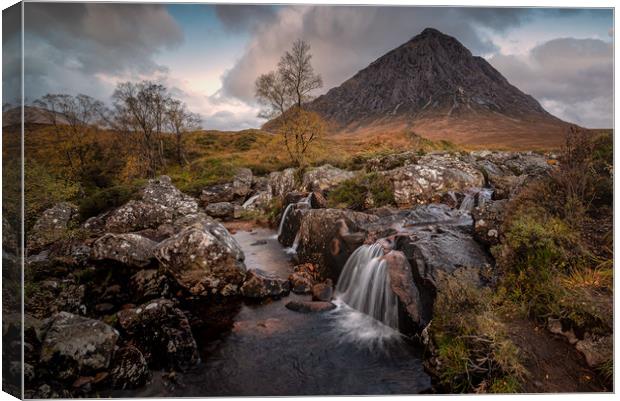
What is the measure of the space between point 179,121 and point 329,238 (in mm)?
7311

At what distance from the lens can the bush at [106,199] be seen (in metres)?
7.09

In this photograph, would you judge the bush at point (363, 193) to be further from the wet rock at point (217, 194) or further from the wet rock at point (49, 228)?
the wet rock at point (49, 228)

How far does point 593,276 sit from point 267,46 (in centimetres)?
593

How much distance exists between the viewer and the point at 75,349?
3.88m

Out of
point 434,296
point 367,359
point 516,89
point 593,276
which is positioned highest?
point 516,89

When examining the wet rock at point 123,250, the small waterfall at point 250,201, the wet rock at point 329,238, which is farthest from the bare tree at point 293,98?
the wet rock at point 123,250

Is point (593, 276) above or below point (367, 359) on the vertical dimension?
above

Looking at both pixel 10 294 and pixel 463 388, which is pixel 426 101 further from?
pixel 10 294

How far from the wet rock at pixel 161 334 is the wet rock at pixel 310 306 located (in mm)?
1776

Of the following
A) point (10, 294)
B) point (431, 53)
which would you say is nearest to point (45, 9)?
point (10, 294)

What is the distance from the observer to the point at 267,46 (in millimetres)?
5684

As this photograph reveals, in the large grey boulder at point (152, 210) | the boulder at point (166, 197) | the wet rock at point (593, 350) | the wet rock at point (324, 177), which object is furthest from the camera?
the wet rock at point (324, 177)

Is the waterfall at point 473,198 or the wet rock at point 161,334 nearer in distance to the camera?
the wet rock at point 161,334

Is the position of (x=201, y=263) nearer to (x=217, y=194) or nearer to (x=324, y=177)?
(x=324, y=177)
